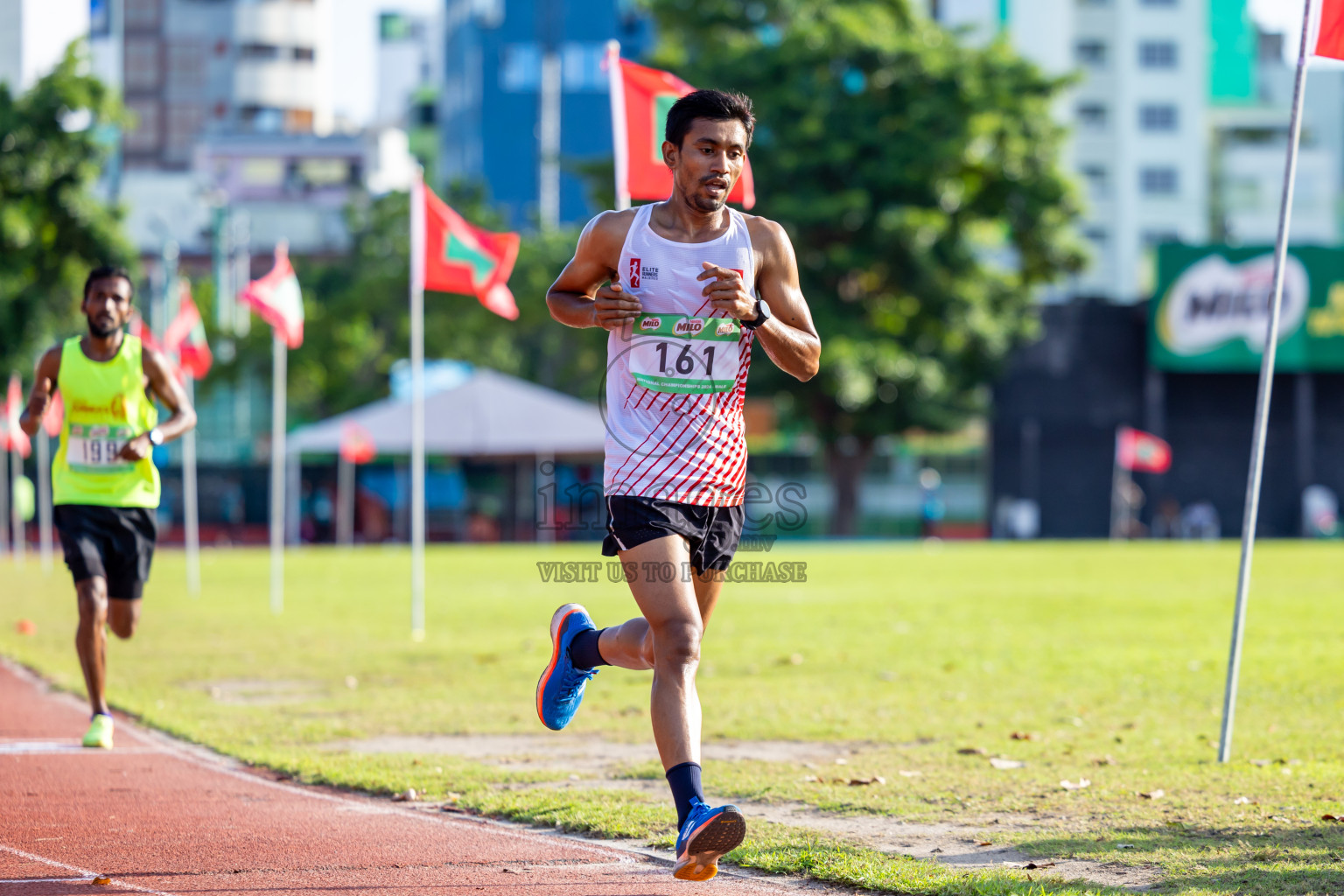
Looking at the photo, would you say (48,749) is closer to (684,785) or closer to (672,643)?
(672,643)

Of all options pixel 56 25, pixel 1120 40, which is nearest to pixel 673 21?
pixel 56 25

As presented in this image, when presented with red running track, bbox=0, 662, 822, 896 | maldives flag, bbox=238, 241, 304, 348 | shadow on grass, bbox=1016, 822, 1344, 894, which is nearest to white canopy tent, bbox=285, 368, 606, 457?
maldives flag, bbox=238, 241, 304, 348

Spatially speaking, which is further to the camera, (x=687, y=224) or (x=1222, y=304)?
(x=1222, y=304)

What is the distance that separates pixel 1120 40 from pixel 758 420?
40.6 metres

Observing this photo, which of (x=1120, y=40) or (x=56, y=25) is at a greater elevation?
(x=1120, y=40)

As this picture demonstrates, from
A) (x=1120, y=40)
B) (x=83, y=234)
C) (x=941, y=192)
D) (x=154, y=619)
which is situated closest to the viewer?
(x=154, y=619)

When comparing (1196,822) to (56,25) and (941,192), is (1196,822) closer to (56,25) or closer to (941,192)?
(56,25)

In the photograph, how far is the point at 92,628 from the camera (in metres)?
8.38

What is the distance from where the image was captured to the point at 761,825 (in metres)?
6.48

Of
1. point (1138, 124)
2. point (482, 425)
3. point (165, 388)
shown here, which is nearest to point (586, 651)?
point (165, 388)

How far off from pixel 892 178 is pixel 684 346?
3766 cm

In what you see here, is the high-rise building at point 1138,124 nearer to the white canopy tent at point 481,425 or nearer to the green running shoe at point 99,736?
the white canopy tent at point 481,425

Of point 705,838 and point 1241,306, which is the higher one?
point 1241,306

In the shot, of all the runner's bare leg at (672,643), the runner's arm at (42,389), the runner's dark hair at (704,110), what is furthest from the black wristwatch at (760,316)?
the runner's arm at (42,389)
